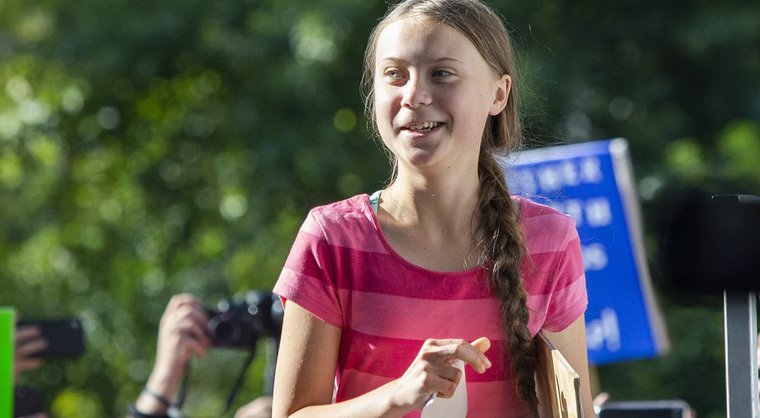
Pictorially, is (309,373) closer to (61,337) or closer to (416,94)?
(416,94)

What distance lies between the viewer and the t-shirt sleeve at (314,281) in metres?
1.77

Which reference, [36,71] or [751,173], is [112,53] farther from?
[751,173]

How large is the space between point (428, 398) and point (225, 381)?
5300 mm

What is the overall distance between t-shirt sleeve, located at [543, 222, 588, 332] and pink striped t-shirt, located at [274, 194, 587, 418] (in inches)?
1.3

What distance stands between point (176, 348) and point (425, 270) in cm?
169

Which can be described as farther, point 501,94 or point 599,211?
point 599,211

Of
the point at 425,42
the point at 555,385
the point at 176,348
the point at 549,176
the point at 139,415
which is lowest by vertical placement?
the point at 139,415

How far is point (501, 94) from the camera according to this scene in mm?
1935

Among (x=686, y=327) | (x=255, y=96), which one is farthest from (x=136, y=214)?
(x=686, y=327)

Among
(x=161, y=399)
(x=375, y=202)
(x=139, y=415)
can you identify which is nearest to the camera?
(x=375, y=202)

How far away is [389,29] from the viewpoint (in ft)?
6.08

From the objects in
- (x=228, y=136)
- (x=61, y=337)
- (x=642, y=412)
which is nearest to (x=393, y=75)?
(x=642, y=412)

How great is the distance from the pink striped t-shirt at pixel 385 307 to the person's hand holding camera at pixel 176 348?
1562mm

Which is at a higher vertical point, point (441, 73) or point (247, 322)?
point (441, 73)
